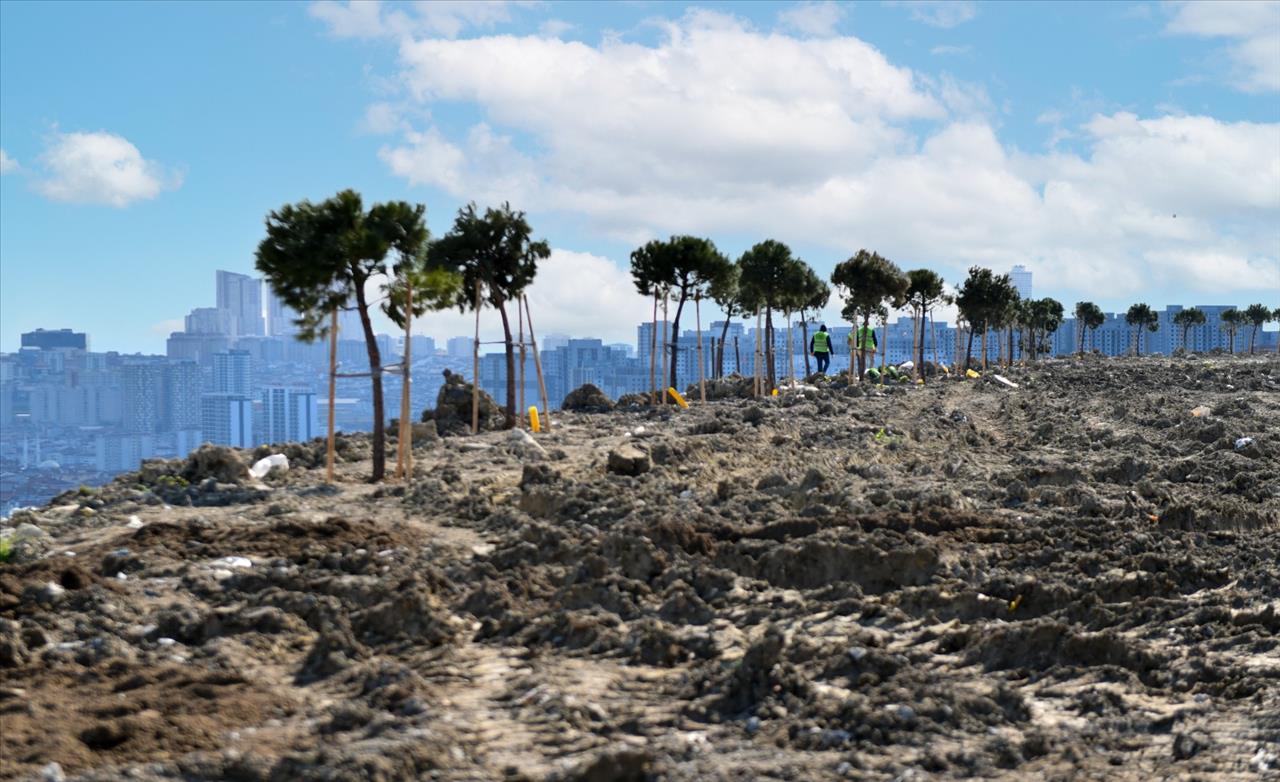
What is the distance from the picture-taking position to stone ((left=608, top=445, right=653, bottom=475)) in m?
20.5

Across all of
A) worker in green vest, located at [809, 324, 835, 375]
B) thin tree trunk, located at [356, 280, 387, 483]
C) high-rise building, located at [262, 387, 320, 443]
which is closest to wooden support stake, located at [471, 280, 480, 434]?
thin tree trunk, located at [356, 280, 387, 483]

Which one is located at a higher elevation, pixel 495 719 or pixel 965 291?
pixel 965 291

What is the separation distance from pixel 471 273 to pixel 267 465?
32.4ft

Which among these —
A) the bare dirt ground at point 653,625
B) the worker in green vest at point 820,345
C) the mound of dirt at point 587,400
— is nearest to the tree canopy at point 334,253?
the bare dirt ground at point 653,625

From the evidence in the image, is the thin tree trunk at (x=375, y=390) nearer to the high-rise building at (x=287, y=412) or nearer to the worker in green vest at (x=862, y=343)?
the worker in green vest at (x=862, y=343)

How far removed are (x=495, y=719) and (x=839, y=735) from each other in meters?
2.36

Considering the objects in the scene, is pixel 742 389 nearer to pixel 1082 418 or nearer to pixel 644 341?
pixel 1082 418

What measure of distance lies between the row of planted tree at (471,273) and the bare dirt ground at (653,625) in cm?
335

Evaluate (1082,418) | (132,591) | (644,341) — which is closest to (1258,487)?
(1082,418)

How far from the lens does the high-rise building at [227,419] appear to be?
169 metres

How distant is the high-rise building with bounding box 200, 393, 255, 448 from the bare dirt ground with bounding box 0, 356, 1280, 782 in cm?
15488

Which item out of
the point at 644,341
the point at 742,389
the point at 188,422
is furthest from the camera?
the point at 188,422

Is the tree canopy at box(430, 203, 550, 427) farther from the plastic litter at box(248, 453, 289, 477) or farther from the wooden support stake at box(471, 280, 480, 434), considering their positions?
the plastic litter at box(248, 453, 289, 477)

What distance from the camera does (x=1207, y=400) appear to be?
118 feet
